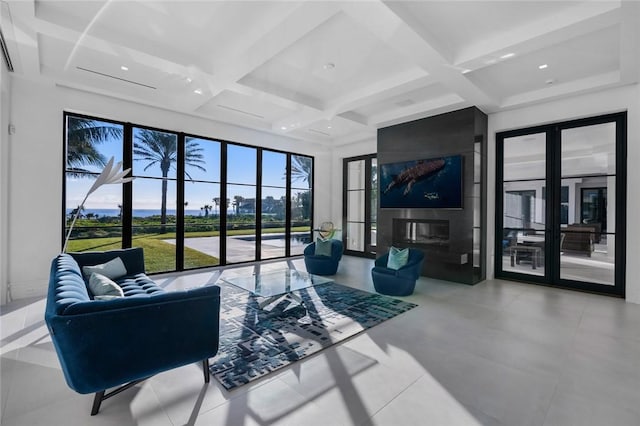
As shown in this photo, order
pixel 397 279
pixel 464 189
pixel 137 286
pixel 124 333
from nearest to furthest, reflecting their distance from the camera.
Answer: pixel 124 333 < pixel 137 286 < pixel 397 279 < pixel 464 189

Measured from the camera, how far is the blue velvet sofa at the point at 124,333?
73.6 inches

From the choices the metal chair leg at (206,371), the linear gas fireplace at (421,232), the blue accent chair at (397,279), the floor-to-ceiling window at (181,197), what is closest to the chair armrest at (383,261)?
the blue accent chair at (397,279)

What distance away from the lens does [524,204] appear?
584 centimetres

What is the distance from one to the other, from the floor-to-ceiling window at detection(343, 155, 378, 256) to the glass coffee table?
4.22 meters

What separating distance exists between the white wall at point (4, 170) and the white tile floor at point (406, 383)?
0.87m

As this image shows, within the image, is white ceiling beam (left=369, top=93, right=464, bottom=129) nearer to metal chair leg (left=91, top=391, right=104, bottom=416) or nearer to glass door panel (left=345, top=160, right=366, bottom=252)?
glass door panel (left=345, top=160, right=366, bottom=252)

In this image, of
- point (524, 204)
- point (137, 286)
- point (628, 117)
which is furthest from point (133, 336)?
point (628, 117)

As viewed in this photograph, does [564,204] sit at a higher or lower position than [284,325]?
higher

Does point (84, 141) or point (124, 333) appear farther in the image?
point (84, 141)

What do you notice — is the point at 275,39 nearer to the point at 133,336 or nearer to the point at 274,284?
the point at 274,284

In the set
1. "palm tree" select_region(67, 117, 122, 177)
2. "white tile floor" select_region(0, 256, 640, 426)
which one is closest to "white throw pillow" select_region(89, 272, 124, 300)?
"white tile floor" select_region(0, 256, 640, 426)

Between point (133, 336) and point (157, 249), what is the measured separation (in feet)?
15.4

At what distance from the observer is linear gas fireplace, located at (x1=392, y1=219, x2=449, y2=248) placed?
20.4 ft

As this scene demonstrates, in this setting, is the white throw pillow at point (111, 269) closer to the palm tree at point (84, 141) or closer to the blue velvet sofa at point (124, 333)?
the blue velvet sofa at point (124, 333)
